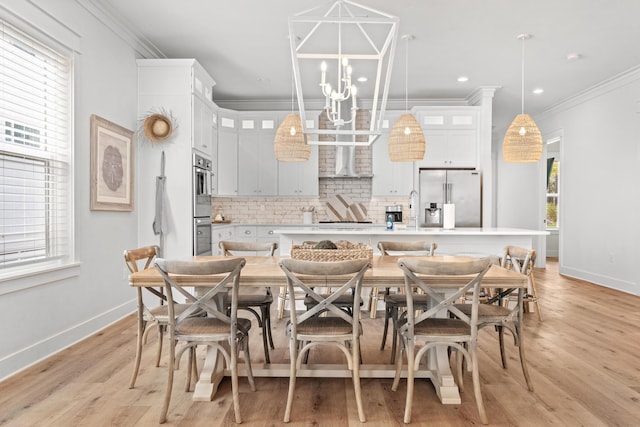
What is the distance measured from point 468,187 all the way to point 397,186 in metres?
1.09

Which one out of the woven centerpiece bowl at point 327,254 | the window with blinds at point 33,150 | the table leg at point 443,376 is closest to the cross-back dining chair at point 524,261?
the table leg at point 443,376

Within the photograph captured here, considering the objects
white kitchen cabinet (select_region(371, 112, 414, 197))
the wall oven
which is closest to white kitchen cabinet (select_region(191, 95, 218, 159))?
the wall oven

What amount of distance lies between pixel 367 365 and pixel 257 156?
15.3 ft

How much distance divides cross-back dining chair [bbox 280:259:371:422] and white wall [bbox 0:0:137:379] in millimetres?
1972

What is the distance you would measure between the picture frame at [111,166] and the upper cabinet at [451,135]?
4.23m

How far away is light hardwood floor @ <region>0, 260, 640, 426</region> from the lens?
2.15 meters

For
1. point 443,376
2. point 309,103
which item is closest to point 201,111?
point 309,103

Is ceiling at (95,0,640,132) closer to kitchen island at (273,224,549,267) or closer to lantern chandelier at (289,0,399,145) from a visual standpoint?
lantern chandelier at (289,0,399,145)

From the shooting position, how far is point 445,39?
176 inches

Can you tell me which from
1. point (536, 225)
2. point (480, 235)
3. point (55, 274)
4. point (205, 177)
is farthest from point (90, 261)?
point (536, 225)

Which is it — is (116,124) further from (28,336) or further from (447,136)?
(447,136)

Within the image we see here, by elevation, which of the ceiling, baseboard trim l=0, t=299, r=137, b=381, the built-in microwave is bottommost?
baseboard trim l=0, t=299, r=137, b=381

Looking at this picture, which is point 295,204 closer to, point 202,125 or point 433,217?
point 433,217

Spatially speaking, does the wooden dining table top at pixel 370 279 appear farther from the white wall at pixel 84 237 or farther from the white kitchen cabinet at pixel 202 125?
the white kitchen cabinet at pixel 202 125
